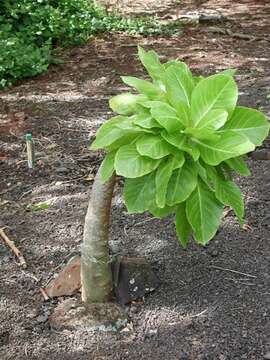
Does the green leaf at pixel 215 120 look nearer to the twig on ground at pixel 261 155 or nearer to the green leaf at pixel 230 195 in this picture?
the green leaf at pixel 230 195

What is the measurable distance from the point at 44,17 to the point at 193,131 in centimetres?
533

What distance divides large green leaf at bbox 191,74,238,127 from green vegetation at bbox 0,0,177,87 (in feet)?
12.6

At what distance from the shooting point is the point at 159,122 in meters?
1.70

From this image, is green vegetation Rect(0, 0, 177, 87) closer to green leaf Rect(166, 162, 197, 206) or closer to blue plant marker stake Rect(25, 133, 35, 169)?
blue plant marker stake Rect(25, 133, 35, 169)

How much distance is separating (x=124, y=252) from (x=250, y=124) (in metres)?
1.08

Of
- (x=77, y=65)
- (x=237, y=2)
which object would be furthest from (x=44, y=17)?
(x=237, y=2)

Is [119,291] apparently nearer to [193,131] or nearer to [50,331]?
[50,331]

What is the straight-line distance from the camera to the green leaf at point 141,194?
1.81m

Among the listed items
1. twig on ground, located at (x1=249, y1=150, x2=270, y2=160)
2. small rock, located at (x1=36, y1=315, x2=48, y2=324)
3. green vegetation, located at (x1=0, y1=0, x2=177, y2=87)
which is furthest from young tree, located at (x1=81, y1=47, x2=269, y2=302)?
green vegetation, located at (x1=0, y1=0, x2=177, y2=87)

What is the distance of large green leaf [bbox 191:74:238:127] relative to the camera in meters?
1.78

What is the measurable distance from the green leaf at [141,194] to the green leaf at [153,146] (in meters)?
0.12

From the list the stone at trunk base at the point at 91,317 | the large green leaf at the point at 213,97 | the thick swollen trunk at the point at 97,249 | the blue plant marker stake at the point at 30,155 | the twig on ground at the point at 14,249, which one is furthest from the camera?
the blue plant marker stake at the point at 30,155

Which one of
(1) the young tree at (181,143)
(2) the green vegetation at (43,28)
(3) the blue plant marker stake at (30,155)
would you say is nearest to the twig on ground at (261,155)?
(3) the blue plant marker stake at (30,155)

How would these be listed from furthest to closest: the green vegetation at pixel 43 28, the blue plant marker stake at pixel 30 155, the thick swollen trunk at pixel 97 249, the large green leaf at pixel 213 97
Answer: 1. the green vegetation at pixel 43 28
2. the blue plant marker stake at pixel 30 155
3. the thick swollen trunk at pixel 97 249
4. the large green leaf at pixel 213 97
